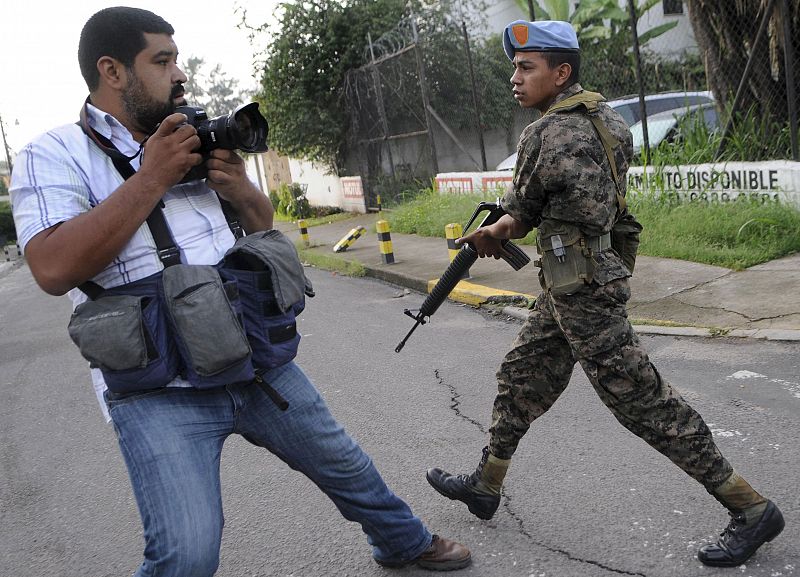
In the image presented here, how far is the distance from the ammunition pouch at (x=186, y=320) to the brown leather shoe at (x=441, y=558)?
1.03 meters

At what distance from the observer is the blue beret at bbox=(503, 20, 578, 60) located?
2.60 metres

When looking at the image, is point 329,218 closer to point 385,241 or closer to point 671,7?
point 385,241

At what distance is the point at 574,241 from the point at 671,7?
22.2 meters

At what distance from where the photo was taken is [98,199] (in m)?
1.95

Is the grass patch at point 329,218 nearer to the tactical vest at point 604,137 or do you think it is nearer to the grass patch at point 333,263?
the grass patch at point 333,263

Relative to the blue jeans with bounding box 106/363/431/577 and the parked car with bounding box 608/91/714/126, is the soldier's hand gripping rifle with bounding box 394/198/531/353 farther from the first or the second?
the parked car with bounding box 608/91/714/126

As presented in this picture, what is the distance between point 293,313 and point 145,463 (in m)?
0.55

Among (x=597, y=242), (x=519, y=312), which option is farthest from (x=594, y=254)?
(x=519, y=312)

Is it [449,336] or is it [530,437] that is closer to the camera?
[530,437]

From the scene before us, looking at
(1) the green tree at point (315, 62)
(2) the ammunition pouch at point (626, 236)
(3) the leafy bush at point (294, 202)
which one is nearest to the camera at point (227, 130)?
(2) the ammunition pouch at point (626, 236)

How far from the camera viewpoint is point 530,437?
3.83m

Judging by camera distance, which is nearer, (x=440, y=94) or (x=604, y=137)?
(x=604, y=137)

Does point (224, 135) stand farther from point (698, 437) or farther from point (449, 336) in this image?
point (449, 336)

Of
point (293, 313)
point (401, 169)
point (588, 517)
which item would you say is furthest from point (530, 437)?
point (401, 169)
